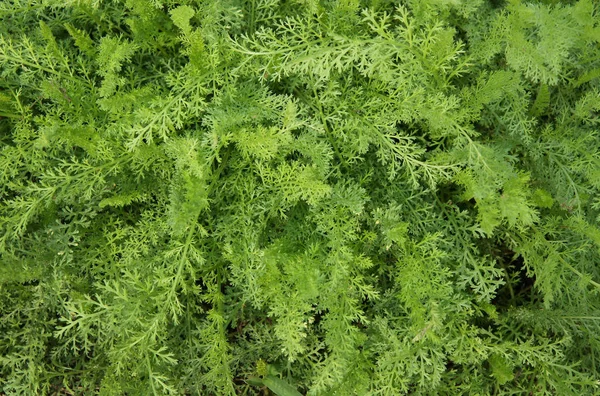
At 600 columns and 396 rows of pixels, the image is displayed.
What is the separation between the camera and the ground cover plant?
2438 millimetres

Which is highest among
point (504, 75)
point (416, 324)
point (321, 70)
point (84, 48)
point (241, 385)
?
point (504, 75)

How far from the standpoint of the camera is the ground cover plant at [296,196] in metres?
2.44

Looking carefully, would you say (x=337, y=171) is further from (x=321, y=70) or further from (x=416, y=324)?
(x=416, y=324)

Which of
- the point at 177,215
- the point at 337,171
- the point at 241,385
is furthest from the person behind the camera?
the point at 241,385

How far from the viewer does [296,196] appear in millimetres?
2428

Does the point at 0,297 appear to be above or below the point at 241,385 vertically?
above

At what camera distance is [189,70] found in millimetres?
2518

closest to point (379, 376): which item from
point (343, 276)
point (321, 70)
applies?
point (343, 276)

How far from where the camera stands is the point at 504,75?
2.40 m

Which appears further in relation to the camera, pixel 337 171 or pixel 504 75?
pixel 337 171

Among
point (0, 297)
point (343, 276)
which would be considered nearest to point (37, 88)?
point (0, 297)

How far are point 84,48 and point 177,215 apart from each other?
1033 mm

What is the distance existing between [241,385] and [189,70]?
5.90 feet

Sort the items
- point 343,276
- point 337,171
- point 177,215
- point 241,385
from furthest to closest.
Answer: point 241,385, point 337,171, point 343,276, point 177,215
